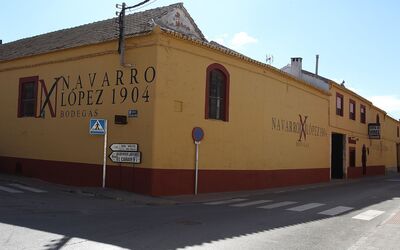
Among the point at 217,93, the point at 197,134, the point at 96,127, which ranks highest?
the point at 217,93

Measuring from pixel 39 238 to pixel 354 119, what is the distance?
109 feet

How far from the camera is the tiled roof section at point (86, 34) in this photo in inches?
770

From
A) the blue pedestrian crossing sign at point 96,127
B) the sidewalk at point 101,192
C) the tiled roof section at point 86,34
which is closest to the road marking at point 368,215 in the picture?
the sidewalk at point 101,192

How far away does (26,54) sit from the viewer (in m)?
22.0

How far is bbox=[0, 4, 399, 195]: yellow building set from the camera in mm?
17281

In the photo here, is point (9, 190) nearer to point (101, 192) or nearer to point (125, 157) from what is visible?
point (101, 192)

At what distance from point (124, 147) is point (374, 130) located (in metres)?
29.2

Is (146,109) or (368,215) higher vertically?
(146,109)

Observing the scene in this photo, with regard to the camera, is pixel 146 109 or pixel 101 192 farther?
pixel 146 109

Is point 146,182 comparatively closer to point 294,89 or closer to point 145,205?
point 145,205

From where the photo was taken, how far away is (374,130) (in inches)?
1602

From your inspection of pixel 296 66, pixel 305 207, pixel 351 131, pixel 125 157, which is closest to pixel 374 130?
pixel 351 131

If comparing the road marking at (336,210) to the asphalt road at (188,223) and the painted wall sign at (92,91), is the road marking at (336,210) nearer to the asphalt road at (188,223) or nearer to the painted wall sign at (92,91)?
the asphalt road at (188,223)

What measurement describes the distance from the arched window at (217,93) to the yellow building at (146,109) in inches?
1.7
